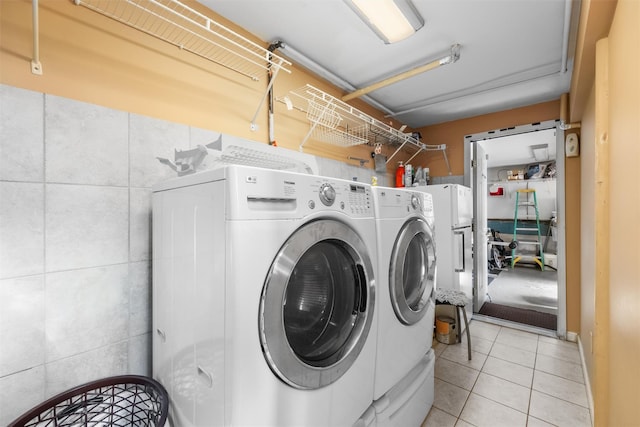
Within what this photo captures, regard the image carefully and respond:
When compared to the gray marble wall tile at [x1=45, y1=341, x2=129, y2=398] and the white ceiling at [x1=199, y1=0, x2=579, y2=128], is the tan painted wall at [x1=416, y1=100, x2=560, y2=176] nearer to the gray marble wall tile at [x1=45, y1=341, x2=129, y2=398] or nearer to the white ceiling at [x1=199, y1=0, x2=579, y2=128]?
the white ceiling at [x1=199, y1=0, x2=579, y2=128]

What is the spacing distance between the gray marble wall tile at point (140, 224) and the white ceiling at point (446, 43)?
1184mm

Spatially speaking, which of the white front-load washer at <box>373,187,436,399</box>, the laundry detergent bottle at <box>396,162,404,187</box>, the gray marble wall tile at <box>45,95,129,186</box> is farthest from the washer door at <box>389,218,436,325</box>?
the laundry detergent bottle at <box>396,162,404,187</box>

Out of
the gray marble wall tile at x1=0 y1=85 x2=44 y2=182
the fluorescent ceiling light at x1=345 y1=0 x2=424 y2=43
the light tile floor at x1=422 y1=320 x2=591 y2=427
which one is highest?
the fluorescent ceiling light at x1=345 y1=0 x2=424 y2=43

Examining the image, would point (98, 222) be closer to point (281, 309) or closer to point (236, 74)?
point (281, 309)

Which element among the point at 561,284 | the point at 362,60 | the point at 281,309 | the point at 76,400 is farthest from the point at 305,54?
the point at 561,284

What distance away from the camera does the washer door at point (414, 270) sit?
4.43 ft

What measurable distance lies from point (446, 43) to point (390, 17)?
2.03 feet

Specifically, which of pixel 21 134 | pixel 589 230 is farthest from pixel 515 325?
pixel 21 134

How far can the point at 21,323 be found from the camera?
40.1 inches

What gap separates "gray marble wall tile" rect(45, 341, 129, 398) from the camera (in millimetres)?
1086

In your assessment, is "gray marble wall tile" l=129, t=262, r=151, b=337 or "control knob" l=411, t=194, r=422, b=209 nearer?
"gray marble wall tile" l=129, t=262, r=151, b=337

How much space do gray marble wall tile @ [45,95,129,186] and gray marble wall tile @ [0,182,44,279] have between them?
0.09 metres

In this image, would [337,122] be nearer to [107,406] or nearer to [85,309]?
[85,309]

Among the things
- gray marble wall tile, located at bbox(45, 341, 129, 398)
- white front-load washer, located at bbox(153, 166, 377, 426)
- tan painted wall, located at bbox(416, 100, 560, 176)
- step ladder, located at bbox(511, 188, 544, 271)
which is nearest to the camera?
white front-load washer, located at bbox(153, 166, 377, 426)
